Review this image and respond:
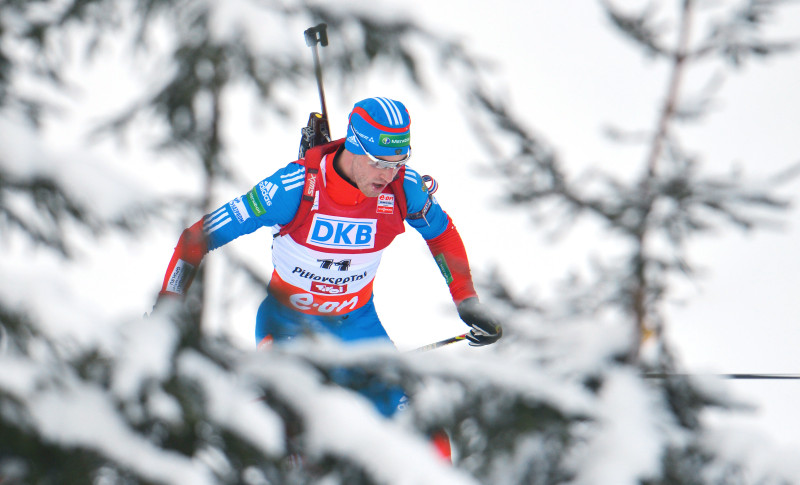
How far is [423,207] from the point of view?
4.32 m

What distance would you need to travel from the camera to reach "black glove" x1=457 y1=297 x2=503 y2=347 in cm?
423

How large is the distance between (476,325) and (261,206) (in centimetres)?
164

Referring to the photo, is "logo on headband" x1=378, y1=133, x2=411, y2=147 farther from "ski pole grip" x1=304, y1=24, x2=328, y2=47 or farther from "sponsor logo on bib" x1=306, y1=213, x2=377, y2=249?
"ski pole grip" x1=304, y1=24, x2=328, y2=47

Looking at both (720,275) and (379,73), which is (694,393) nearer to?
(720,275)

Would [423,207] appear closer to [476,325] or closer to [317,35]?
[476,325]

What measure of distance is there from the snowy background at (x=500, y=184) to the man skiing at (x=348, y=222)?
271 millimetres

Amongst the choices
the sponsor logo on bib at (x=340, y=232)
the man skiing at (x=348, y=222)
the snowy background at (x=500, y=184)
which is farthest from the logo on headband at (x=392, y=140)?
the sponsor logo on bib at (x=340, y=232)

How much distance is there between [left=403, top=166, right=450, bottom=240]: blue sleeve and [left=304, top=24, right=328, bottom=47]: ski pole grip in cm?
143

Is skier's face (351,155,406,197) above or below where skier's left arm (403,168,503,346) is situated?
above

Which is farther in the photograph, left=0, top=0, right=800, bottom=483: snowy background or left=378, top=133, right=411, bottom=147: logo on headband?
left=378, top=133, right=411, bottom=147: logo on headband

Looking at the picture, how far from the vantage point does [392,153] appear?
3676 millimetres

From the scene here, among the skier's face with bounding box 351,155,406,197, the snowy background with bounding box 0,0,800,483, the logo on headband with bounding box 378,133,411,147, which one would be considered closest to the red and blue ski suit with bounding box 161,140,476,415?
the skier's face with bounding box 351,155,406,197

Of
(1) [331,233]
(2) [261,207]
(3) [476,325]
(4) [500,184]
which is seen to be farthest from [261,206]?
(3) [476,325]

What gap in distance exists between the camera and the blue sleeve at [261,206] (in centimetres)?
368
